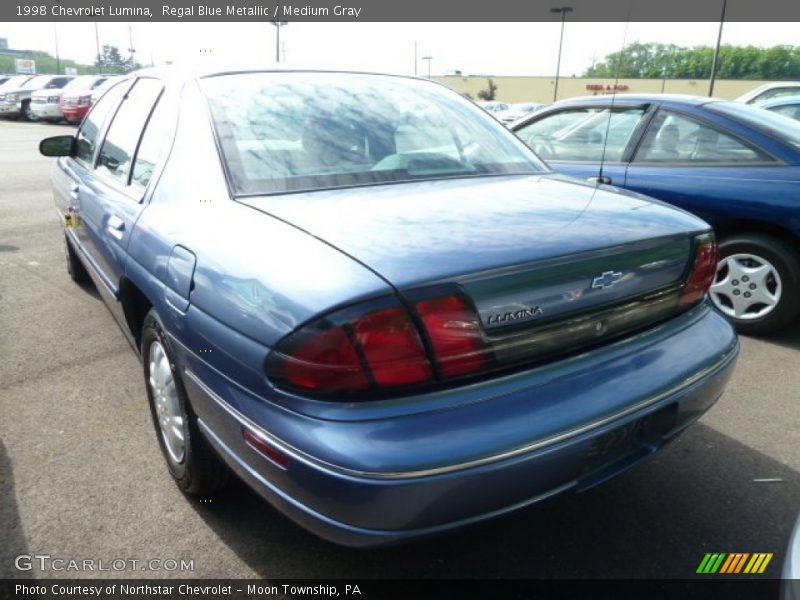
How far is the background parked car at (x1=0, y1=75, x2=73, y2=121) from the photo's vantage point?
79.4 feet

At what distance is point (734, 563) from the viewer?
80.7 inches

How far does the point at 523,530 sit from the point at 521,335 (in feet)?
3.03

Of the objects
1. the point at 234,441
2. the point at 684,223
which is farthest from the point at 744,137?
the point at 234,441

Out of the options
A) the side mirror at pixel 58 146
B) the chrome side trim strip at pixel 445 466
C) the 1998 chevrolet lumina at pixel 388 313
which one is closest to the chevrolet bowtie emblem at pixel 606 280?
the 1998 chevrolet lumina at pixel 388 313

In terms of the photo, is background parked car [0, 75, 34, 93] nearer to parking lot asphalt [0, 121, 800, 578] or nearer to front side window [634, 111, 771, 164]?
parking lot asphalt [0, 121, 800, 578]

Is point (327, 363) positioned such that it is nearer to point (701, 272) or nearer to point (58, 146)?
point (701, 272)

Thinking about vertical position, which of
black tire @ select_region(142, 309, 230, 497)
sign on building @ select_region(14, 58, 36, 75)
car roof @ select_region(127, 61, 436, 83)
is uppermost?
sign on building @ select_region(14, 58, 36, 75)

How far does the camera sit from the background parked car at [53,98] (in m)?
22.4

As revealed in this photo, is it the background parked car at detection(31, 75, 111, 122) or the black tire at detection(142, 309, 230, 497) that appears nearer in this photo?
the black tire at detection(142, 309, 230, 497)

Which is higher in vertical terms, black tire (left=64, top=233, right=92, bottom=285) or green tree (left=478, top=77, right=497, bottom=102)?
green tree (left=478, top=77, right=497, bottom=102)

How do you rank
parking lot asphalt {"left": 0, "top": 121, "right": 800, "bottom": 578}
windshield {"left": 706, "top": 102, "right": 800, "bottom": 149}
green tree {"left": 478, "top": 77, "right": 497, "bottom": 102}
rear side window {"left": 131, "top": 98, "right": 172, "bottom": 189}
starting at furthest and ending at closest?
green tree {"left": 478, "top": 77, "right": 497, "bottom": 102} < windshield {"left": 706, "top": 102, "right": 800, "bottom": 149} < rear side window {"left": 131, "top": 98, "right": 172, "bottom": 189} < parking lot asphalt {"left": 0, "top": 121, "right": 800, "bottom": 578}

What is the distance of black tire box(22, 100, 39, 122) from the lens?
23688 mm

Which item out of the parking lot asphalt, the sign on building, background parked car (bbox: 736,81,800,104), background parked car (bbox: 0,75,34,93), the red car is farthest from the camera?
the sign on building

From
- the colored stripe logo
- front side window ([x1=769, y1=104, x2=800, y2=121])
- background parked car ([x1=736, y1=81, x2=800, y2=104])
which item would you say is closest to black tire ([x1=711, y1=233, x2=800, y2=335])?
the colored stripe logo
